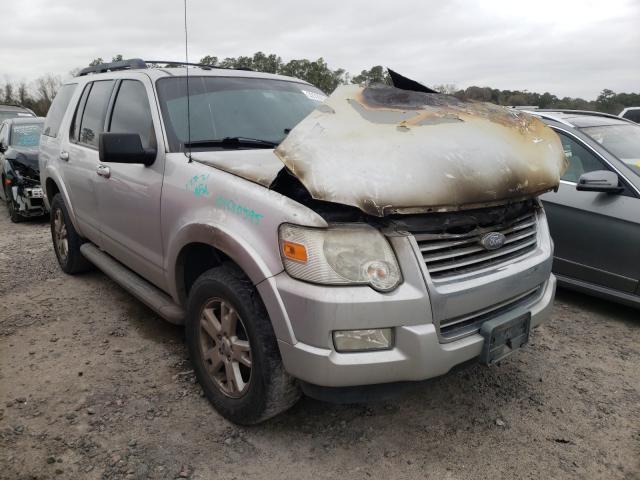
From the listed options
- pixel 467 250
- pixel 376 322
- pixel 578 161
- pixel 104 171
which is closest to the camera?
pixel 376 322

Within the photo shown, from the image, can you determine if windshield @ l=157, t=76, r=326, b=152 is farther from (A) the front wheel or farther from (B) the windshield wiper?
(A) the front wheel

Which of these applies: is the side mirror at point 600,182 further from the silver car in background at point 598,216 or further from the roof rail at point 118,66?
the roof rail at point 118,66

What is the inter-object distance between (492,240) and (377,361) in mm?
804

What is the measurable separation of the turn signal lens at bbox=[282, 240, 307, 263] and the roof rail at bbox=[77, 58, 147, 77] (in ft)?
8.31

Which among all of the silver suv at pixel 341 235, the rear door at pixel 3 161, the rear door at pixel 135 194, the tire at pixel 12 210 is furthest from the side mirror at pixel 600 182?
the rear door at pixel 3 161

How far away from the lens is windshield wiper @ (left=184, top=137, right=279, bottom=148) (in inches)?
115

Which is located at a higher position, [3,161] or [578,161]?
[578,161]

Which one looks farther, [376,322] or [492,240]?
[492,240]

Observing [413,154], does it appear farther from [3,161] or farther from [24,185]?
[3,161]

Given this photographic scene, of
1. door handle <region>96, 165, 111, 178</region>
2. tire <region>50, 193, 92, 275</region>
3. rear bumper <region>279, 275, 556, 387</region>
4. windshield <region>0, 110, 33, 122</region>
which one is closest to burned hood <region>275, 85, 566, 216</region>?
rear bumper <region>279, 275, 556, 387</region>

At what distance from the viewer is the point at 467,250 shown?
228cm

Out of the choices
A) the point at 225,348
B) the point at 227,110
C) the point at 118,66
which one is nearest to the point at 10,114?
the point at 118,66

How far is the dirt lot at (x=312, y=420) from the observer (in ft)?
7.59

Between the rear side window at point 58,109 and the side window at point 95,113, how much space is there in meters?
0.57
